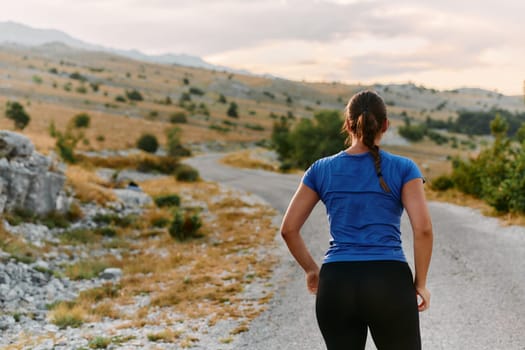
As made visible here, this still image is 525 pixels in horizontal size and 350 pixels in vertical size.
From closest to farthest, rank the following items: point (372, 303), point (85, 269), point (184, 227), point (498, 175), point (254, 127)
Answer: point (372, 303) → point (85, 269) → point (184, 227) → point (498, 175) → point (254, 127)

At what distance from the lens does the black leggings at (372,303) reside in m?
2.67

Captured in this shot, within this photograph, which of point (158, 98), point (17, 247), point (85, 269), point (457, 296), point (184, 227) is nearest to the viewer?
point (457, 296)

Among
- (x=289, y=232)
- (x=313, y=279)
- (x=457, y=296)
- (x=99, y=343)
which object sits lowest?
(x=99, y=343)

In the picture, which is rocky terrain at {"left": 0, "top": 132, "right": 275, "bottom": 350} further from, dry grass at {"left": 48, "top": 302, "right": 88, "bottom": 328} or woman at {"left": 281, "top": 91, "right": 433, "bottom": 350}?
woman at {"left": 281, "top": 91, "right": 433, "bottom": 350}

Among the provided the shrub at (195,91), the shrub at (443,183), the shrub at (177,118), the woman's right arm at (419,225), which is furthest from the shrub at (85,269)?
the shrub at (195,91)

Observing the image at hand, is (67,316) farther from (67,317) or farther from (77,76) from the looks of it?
(77,76)

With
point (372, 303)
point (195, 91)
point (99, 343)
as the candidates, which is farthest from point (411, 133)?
point (372, 303)

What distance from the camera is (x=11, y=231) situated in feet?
42.4

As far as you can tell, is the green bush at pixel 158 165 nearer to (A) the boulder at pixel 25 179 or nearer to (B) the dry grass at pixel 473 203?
(B) the dry grass at pixel 473 203

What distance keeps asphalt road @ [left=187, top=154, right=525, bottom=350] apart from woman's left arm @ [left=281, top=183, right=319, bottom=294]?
133 inches

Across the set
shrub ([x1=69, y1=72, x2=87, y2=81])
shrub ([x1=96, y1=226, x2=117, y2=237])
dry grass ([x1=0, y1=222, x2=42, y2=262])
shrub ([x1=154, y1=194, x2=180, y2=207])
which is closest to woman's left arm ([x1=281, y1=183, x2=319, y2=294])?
dry grass ([x1=0, y1=222, x2=42, y2=262])

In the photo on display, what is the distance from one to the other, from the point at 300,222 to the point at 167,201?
733 inches

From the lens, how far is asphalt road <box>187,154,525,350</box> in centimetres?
626

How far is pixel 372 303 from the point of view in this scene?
2672 mm
